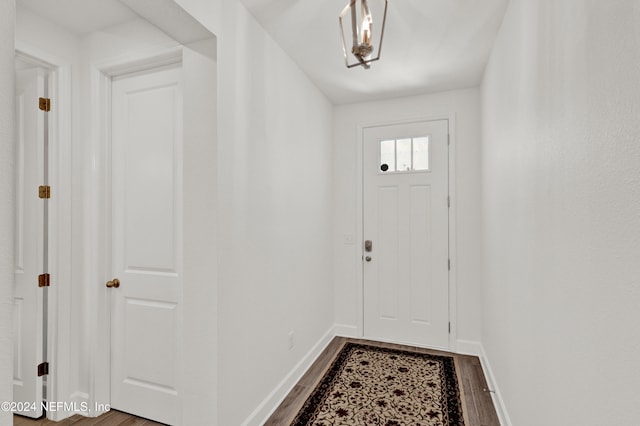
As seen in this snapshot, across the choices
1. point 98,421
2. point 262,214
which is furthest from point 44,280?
point 262,214

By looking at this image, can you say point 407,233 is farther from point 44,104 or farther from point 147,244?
point 44,104

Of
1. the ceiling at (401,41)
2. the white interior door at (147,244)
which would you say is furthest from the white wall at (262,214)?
the white interior door at (147,244)

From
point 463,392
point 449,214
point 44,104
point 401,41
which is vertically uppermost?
point 401,41

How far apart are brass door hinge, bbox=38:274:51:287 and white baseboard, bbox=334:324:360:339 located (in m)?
2.60

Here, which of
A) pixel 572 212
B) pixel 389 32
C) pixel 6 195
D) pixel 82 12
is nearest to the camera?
pixel 6 195

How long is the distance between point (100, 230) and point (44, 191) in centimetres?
41

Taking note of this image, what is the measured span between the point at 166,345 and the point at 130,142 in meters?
1.36

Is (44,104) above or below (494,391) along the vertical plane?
above

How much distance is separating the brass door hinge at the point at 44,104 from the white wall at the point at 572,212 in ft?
9.19

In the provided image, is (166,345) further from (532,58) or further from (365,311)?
(532,58)

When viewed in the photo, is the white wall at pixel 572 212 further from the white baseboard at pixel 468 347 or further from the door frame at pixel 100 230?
the door frame at pixel 100 230

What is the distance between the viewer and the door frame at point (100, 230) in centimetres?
219

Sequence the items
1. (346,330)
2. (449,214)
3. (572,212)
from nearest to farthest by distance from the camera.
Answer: (572,212)
(449,214)
(346,330)

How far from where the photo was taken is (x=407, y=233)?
135 inches
